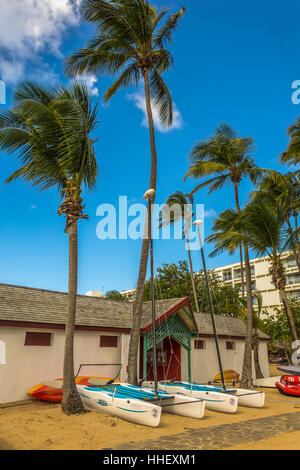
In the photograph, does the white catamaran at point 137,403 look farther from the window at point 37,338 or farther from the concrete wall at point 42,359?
the window at point 37,338

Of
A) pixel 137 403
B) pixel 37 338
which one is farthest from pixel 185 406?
pixel 37 338

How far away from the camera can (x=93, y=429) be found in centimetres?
861

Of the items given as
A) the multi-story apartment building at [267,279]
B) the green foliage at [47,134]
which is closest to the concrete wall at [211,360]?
the green foliage at [47,134]

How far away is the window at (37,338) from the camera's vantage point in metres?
13.4

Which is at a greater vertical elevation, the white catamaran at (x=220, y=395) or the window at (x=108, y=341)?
the window at (x=108, y=341)

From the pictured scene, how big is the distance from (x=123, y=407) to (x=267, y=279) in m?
58.8

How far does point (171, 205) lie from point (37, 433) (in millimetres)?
23655

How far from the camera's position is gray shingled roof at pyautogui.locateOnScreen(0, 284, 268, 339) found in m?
13.5

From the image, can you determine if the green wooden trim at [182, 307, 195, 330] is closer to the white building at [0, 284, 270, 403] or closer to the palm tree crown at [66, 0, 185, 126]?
the white building at [0, 284, 270, 403]

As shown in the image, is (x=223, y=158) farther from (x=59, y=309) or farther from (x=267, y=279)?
(x=267, y=279)

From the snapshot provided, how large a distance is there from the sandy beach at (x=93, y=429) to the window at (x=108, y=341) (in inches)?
160

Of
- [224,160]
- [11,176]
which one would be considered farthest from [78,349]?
[224,160]

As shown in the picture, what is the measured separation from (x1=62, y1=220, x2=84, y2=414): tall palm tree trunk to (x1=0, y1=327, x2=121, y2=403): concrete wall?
11.5ft
